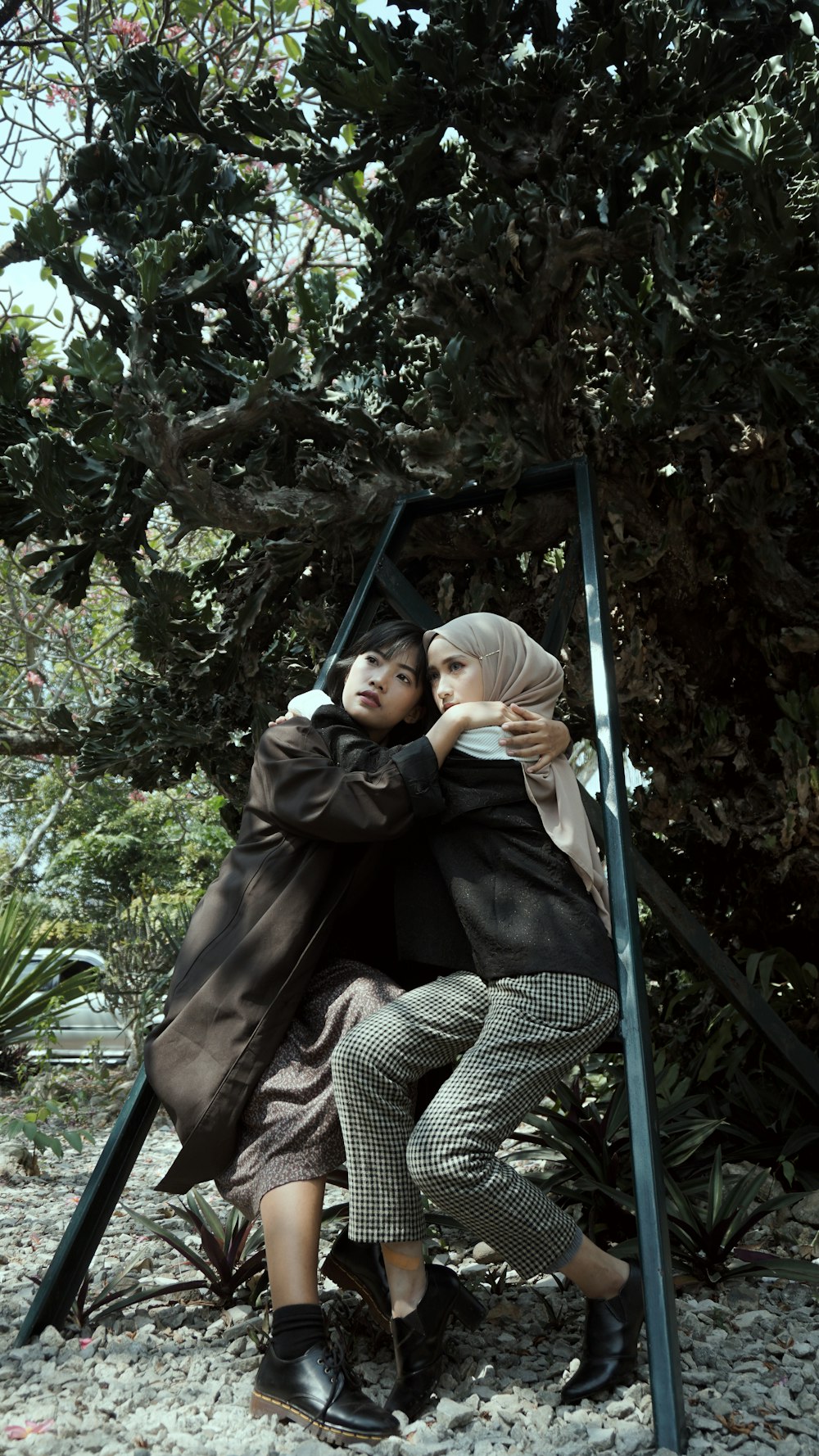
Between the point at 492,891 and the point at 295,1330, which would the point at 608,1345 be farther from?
the point at 492,891

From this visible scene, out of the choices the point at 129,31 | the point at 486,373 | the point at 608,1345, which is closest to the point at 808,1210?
the point at 608,1345

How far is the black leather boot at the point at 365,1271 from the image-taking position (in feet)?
A: 8.51

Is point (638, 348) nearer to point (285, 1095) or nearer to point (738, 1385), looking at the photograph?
point (285, 1095)

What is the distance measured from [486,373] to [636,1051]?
2.37 metres

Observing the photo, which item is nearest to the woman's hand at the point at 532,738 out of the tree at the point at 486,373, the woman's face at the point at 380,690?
the woman's face at the point at 380,690

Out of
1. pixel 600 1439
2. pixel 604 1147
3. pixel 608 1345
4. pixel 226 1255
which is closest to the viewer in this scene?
pixel 600 1439

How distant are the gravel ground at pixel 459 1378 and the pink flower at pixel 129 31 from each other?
246 inches

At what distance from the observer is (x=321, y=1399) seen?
2.22 metres

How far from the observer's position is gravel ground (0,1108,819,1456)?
→ 2182 millimetres

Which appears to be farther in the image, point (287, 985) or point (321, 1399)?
point (287, 985)

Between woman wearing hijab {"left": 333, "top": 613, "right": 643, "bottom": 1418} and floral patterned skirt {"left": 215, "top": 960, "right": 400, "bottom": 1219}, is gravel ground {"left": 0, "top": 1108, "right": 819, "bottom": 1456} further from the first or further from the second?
floral patterned skirt {"left": 215, "top": 960, "right": 400, "bottom": 1219}

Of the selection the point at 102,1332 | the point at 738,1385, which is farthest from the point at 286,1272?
the point at 738,1385

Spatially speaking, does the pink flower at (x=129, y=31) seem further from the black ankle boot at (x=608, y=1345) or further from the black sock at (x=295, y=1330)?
the black ankle boot at (x=608, y=1345)

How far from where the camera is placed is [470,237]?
A: 347 cm
